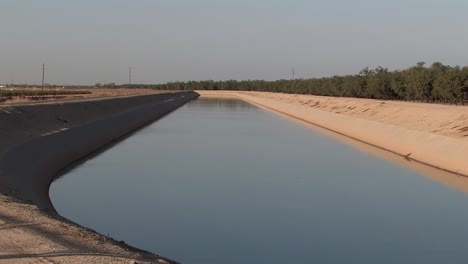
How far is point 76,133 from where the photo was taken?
25500 mm

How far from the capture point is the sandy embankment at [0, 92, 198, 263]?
7.05 metres

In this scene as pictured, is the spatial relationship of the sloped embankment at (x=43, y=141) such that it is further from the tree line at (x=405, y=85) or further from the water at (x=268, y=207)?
the tree line at (x=405, y=85)

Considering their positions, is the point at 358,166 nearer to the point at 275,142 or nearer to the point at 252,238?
the point at 275,142

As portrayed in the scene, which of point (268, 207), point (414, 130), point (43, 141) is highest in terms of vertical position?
point (414, 130)

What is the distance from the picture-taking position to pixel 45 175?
1755 centimetres

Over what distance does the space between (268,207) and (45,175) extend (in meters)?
7.76

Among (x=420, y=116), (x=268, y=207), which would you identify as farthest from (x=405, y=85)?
(x=268, y=207)

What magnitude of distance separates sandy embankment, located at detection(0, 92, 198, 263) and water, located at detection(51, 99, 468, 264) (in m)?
0.92

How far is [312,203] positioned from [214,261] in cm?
538

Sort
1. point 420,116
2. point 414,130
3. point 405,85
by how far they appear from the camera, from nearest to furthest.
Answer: point 414,130
point 420,116
point 405,85

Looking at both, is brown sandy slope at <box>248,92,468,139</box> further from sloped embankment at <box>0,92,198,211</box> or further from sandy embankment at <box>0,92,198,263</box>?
sandy embankment at <box>0,92,198,263</box>

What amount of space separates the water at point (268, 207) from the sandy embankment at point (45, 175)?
925mm

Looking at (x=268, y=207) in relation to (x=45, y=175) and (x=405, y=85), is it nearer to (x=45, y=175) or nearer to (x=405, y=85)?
(x=45, y=175)

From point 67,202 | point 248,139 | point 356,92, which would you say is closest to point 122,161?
point 67,202
